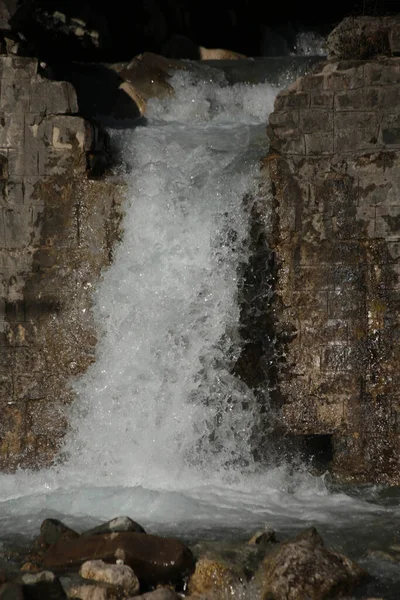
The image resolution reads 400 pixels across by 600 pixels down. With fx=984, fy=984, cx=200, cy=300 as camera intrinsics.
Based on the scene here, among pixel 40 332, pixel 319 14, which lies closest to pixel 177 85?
pixel 40 332

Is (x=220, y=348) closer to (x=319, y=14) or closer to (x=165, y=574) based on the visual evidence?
(x=165, y=574)

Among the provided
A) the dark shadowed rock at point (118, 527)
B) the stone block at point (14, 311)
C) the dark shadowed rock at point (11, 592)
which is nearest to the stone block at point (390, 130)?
the stone block at point (14, 311)

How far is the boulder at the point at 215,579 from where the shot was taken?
18.9 feet

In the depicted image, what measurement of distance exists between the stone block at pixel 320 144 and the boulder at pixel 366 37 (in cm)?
90

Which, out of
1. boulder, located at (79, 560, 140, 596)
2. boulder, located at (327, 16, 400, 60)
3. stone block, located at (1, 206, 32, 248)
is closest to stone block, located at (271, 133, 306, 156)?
boulder, located at (327, 16, 400, 60)

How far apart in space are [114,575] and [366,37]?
18.1 ft

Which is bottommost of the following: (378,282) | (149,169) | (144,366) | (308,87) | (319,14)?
(144,366)

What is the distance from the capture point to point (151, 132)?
9.64 m

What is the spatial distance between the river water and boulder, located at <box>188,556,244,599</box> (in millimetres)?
1571

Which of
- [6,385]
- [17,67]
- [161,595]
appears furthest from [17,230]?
[161,595]

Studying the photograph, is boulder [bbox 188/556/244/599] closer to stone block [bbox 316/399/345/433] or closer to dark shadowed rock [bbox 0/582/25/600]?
dark shadowed rock [bbox 0/582/25/600]

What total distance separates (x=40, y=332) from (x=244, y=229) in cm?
202

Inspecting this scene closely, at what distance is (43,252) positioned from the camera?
28.9 ft

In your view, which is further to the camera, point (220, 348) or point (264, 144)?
point (264, 144)
